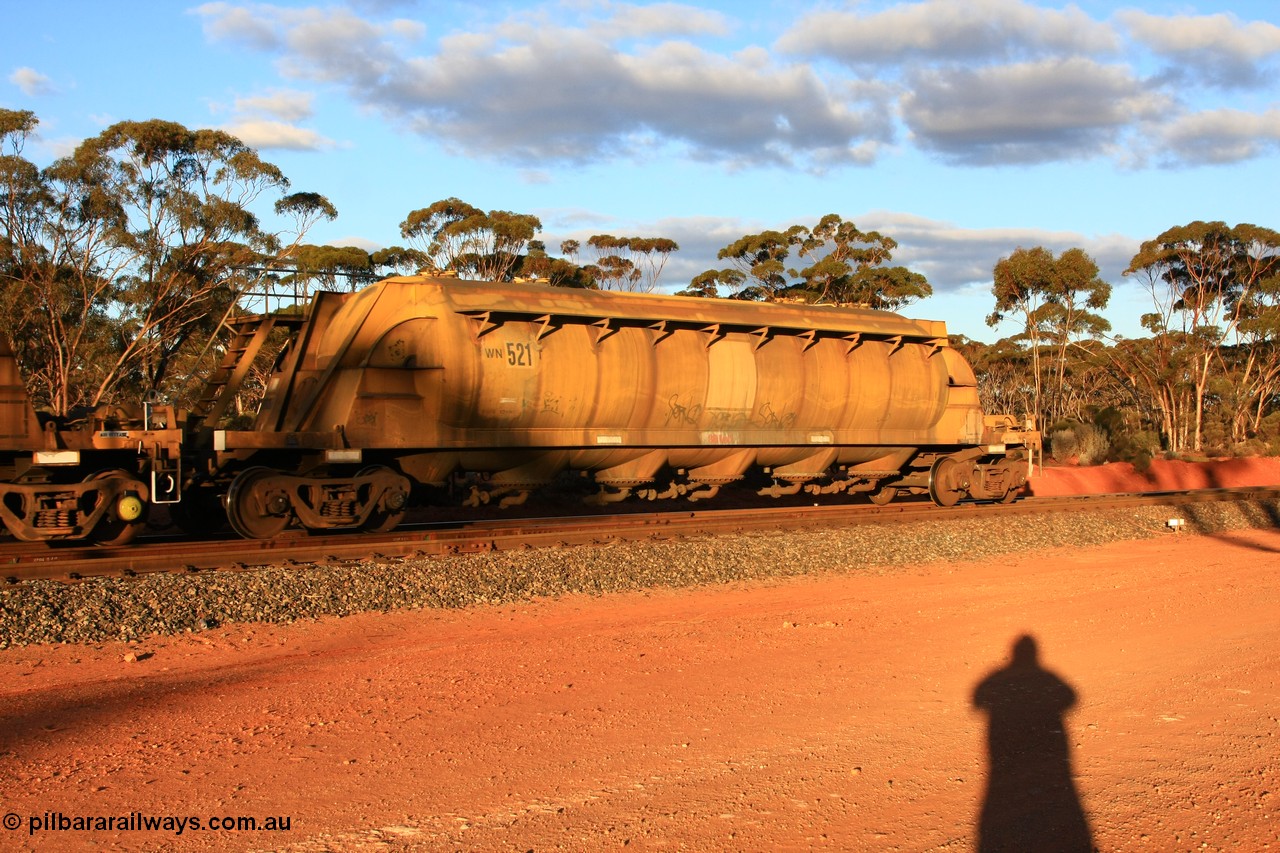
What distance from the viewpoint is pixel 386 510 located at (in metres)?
13.5

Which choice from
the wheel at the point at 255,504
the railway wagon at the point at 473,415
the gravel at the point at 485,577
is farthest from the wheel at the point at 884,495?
the wheel at the point at 255,504

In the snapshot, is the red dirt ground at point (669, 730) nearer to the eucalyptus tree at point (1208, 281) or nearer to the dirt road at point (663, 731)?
the dirt road at point (663, 731)

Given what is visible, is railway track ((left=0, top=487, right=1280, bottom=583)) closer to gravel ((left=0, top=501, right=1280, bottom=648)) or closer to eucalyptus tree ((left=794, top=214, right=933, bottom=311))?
gravel ((left=0, top=501, right=1280, bottom=648))

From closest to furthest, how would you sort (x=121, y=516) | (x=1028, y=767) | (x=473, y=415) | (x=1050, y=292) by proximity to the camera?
1. (x=1028, y=767)
2. (x=121, y=516)
3. (x=473, y=415)
4. (x=1050, y=292)

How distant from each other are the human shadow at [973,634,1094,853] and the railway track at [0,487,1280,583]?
21.9 feet

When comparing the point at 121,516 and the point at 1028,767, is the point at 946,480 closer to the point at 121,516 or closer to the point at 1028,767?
the point at 121,516

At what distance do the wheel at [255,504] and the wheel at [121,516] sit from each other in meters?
0.98

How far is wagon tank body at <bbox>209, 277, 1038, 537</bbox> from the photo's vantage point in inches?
516

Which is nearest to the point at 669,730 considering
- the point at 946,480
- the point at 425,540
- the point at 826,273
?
the point at 425,540

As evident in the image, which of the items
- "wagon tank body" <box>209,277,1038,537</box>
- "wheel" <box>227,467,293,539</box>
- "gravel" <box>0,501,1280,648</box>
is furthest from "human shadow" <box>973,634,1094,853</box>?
"wheel" <box>227,467,293,539</box>

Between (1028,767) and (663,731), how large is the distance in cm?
202

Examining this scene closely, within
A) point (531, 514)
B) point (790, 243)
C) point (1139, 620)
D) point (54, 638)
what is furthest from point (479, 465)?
point (790, 243)

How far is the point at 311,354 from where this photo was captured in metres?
14.0

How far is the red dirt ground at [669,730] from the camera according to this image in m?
4.87
